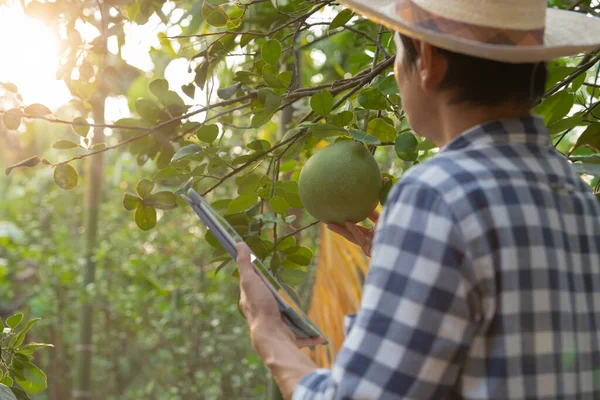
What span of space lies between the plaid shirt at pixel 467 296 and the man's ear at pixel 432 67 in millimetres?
101

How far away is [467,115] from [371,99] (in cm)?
50

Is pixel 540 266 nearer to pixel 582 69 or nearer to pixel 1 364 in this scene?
pixel 582 69

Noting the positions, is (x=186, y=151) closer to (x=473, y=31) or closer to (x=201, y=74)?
(x=201, y=74)

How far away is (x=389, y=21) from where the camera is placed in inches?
33.2

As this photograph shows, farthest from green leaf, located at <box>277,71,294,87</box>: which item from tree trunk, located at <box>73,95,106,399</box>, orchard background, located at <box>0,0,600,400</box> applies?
tree trunk, located at <box>73,95,106,399</box>

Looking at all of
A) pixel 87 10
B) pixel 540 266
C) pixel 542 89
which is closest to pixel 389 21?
pixel 542 89

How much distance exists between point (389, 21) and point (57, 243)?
17.2 ft

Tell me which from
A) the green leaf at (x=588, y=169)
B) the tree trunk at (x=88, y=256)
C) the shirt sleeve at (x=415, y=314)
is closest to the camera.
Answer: the shirt sleeve at (x=415, y=314)

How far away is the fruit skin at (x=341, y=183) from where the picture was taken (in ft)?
3.81

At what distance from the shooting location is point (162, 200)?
142cm

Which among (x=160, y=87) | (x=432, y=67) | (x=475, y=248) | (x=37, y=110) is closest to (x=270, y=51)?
(x=160, y=87)

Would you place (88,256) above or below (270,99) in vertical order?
below

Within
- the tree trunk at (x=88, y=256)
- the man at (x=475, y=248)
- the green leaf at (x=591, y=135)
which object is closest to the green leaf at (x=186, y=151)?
the man at (x=475, y=248)

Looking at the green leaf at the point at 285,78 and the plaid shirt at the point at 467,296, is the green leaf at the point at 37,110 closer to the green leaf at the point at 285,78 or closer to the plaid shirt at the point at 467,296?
the green leaf at the point at 285,78
